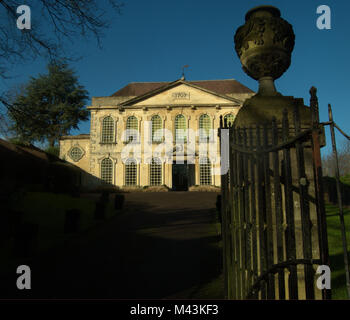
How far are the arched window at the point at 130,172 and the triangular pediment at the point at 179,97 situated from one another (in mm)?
6793

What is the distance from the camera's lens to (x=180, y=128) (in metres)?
30.8

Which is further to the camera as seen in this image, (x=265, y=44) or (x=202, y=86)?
(x=202, y=86)

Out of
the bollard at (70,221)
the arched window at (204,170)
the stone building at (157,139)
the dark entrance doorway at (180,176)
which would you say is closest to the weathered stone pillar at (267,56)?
the bollard at (70,221)

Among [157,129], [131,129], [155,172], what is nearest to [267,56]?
[155,172]

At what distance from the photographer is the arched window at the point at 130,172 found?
29.8 metres

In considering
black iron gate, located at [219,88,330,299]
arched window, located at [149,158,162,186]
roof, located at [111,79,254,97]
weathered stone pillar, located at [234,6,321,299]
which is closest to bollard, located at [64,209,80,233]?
black iron gate, located at [219,88,330,299]

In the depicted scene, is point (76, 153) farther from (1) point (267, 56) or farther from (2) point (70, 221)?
(1) point (267, 56)

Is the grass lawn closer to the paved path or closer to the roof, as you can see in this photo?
the paved path

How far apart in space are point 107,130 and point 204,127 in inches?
435

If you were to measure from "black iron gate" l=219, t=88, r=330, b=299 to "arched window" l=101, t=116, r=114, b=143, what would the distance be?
29.1 metres

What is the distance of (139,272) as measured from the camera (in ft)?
18.5
